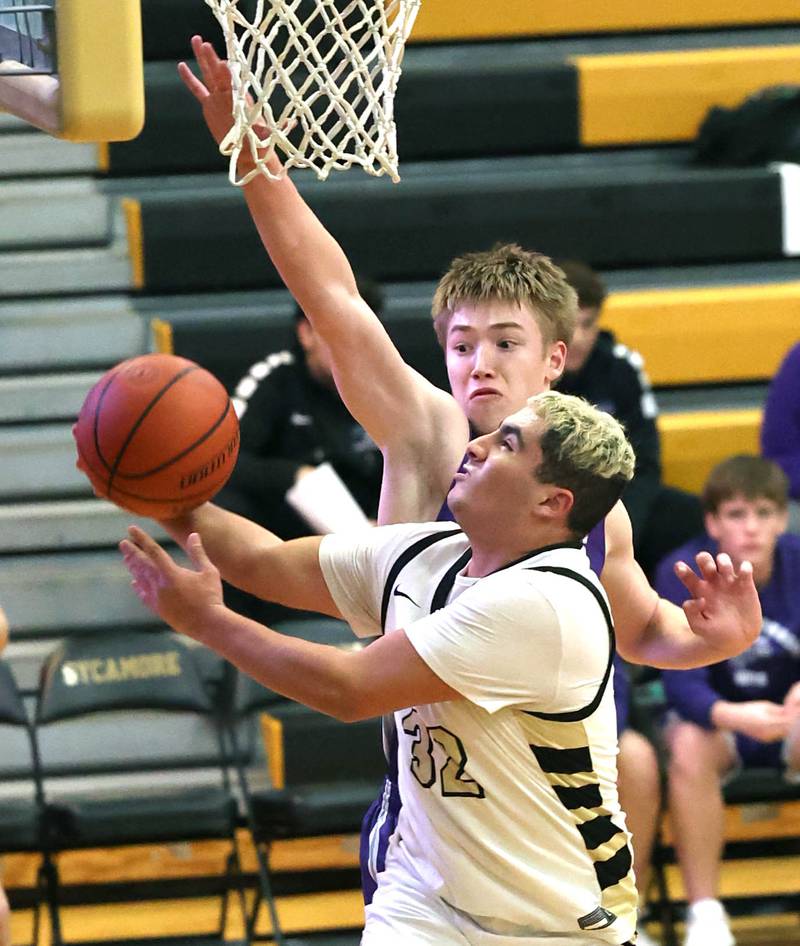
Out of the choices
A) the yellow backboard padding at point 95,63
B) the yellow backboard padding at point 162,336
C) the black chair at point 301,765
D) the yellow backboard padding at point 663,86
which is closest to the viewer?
the yellow backboard padding at point 95,63

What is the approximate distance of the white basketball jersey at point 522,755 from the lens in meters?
2.53

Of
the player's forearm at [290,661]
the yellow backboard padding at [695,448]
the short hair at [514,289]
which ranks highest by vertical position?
the short hair at [514,289]

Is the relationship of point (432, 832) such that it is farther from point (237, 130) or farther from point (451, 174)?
point (451, 174)

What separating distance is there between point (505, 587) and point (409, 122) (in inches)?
179

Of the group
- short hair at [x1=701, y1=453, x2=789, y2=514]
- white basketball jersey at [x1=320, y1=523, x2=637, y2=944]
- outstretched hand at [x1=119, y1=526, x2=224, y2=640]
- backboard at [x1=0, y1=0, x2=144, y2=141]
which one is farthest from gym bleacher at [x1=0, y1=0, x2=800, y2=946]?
backboard at [x1=0, y1=0, x2=144, y2=141]

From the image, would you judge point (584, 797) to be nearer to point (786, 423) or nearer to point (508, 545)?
point (508, 545)

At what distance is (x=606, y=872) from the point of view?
2656mm

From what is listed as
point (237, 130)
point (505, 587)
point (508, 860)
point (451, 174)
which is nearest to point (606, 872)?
point (508, 860)

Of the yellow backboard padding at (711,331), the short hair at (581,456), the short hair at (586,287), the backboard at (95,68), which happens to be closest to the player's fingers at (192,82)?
the backboard at (95,68)

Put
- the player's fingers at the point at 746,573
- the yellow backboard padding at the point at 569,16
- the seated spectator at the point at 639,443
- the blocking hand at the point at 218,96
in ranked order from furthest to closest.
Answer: the yellow backboard padding at the point at 569,16 → the seated spectator at the point at 639,443 → the blocking hand at the point at 218,96 → the player's fingers at the point at 746,573

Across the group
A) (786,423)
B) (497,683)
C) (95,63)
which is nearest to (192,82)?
(95,63)

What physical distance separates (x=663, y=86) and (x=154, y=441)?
15.5 feet

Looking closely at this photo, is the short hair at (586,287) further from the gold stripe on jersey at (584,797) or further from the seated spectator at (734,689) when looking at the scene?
the gold stripe on jersey at (584,797)

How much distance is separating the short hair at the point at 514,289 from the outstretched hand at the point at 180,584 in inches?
30.6
